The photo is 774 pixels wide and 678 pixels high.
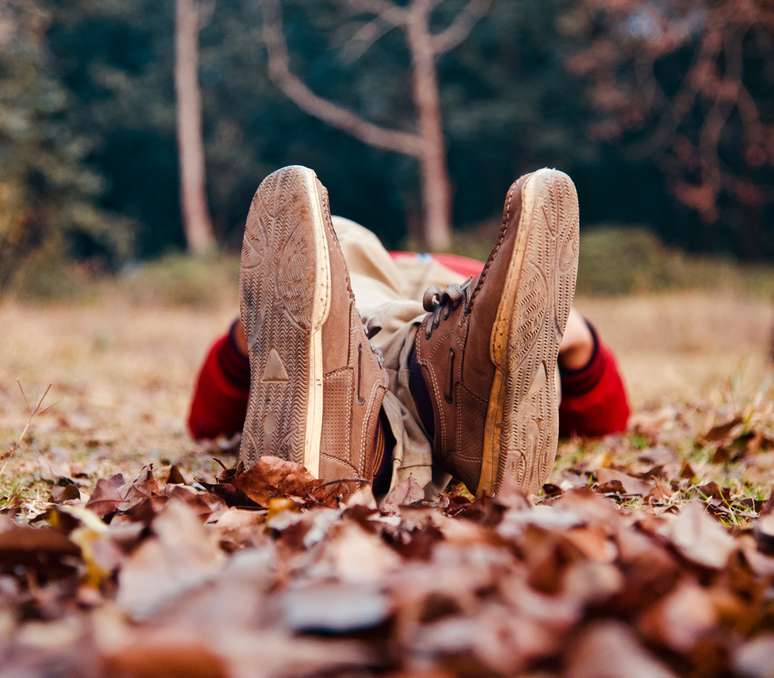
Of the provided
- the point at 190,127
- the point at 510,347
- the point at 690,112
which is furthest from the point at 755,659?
the point at 690,112

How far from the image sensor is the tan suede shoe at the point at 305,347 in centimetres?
132

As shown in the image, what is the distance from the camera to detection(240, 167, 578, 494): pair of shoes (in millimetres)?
1319

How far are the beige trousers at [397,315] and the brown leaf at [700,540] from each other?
65cm

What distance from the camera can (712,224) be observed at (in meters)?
18.6

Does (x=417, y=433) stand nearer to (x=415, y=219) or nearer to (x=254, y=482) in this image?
(x=254, y=482)

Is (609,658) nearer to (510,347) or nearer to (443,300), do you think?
(510,347)

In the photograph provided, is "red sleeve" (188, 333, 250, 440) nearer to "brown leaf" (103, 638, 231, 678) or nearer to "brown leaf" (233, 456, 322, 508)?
"brown leaf" (233, 456, 322, 508)

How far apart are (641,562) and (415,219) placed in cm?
2124

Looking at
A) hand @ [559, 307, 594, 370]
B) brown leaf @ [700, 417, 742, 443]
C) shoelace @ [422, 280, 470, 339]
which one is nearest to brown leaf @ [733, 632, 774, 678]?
shoelace @ [422, 280, 470, 339]

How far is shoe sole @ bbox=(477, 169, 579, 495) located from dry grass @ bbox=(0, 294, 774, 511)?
505mm

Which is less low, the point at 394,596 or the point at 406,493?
the point at 394,596

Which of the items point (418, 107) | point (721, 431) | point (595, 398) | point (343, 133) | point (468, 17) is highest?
point (468, 17)

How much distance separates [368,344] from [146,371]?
3837mm

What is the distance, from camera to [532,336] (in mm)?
1341
